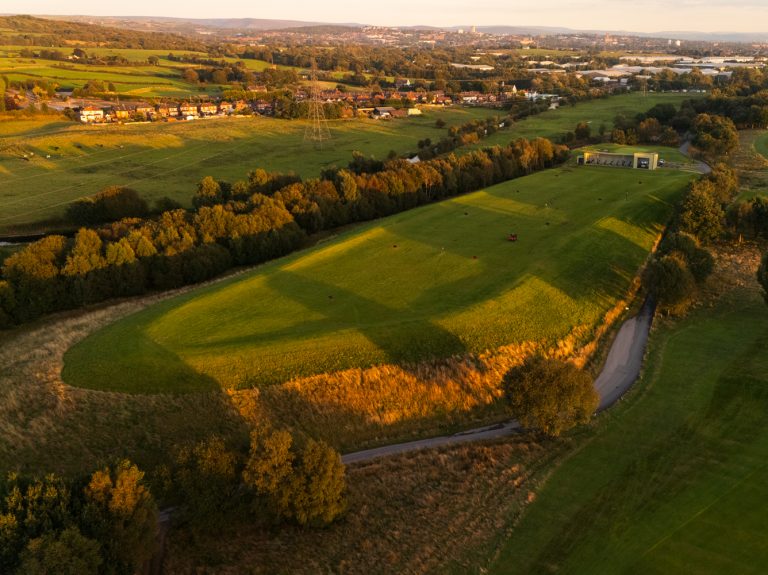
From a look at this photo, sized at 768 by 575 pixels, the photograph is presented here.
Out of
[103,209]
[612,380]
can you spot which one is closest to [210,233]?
[103,209]

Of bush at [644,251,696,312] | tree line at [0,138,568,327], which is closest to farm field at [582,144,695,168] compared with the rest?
tree line at [0,138,568,327]

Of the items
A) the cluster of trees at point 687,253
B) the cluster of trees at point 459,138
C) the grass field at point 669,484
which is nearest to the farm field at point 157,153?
the cluster of trees at point 459,138

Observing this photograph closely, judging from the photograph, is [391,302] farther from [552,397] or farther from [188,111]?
[188,111]

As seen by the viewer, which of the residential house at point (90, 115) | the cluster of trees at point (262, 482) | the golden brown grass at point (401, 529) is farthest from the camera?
the residential house at point (90, 115)

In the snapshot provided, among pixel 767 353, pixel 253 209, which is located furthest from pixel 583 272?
pixel 253 209

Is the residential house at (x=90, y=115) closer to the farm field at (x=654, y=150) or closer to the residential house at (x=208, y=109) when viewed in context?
the residential house at (x=208, y=109)

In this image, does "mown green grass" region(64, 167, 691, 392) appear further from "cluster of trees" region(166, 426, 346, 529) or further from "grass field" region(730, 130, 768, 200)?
"grass field" region(730, 130, 768, 200)
